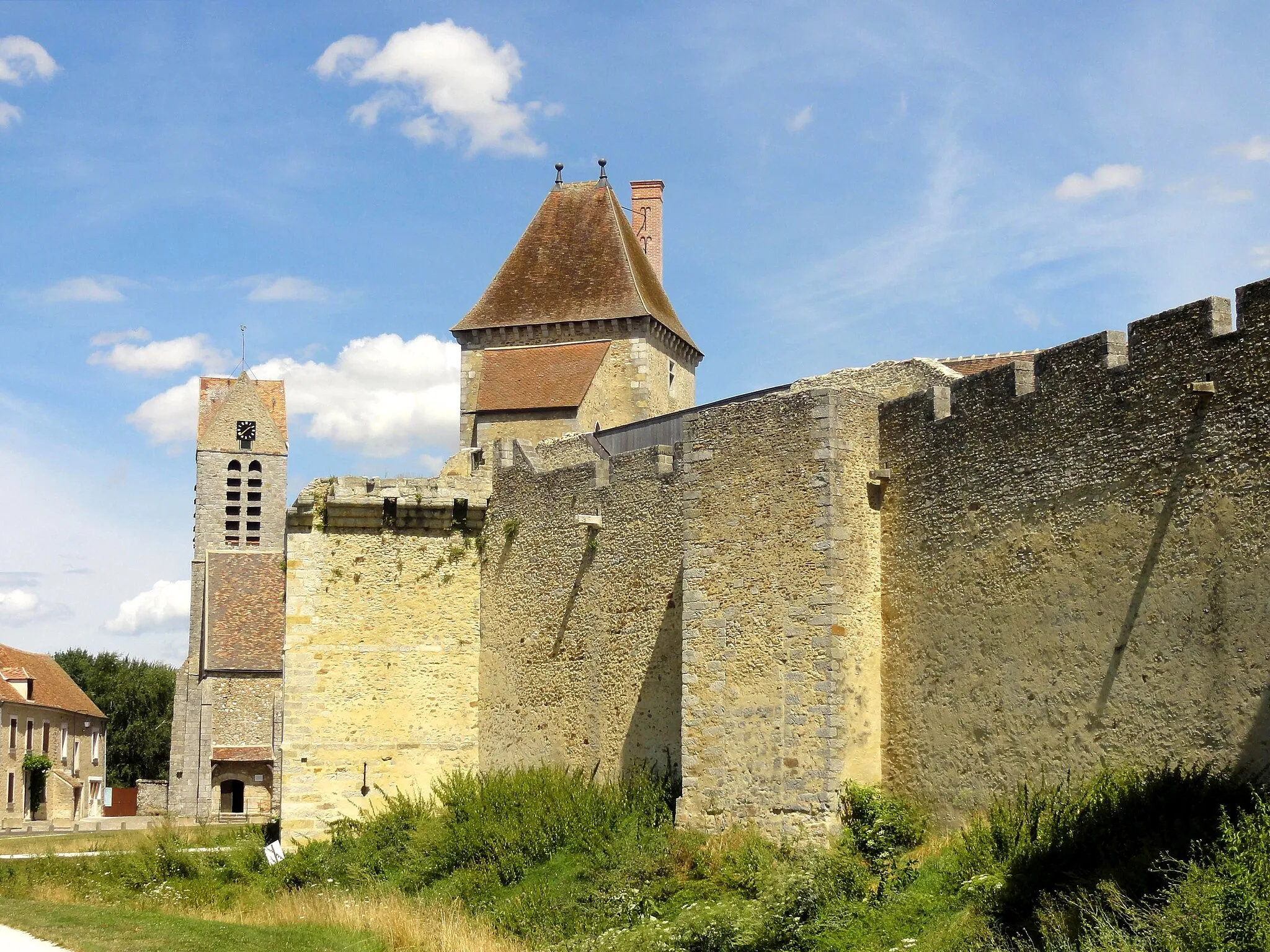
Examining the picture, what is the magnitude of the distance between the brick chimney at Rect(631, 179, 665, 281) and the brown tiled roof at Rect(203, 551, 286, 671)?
14.4 meters

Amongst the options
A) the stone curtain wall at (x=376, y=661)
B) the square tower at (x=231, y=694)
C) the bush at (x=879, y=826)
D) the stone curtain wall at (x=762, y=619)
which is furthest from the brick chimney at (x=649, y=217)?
the bush at (x=879, y=826)

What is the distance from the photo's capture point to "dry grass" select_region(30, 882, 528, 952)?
43.6ft

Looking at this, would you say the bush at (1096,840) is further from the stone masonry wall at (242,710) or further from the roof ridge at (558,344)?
the stone masonry wall at (242,710)

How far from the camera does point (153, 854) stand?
62.7ft

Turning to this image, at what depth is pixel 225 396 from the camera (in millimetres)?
58250

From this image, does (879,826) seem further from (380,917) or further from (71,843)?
(71,843)

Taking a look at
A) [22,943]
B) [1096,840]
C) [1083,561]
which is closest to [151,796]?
[22,943]

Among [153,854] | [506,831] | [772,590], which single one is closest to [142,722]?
[153,854]

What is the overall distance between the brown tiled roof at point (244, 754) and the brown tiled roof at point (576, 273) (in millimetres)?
15302

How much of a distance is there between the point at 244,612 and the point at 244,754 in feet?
14.7

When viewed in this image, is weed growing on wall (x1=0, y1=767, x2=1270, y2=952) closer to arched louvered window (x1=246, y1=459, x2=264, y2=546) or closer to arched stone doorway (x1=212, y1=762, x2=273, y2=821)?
arched stone doorway (x1=212, y1=762, x2=273, y2=821)

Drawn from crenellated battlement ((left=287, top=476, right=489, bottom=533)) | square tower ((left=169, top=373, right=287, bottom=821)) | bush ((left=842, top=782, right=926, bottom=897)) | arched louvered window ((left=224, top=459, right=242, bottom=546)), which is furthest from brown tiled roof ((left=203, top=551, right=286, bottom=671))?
bush ((left=842, top=782, right=926, bottom=897))

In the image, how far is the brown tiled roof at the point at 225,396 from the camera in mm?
58281

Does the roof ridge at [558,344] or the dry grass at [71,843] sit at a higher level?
the roof ridge at [558,344]
